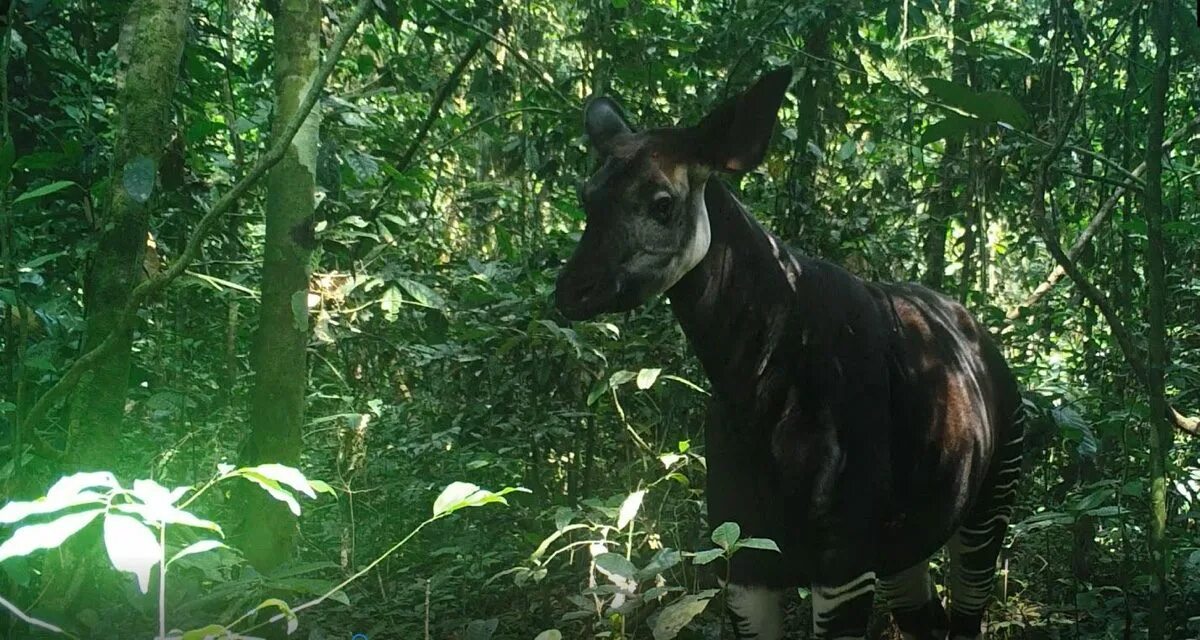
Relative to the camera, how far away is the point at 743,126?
10.0 feet

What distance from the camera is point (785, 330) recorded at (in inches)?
126

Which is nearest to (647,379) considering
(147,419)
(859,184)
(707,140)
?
(707,140)

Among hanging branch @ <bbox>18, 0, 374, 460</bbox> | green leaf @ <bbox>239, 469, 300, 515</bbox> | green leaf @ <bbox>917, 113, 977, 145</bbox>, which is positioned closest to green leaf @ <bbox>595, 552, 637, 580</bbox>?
green leaf @ <bbox>239, 469, 300, 515</bbox>

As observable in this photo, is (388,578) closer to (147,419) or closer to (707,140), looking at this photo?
(147,419)

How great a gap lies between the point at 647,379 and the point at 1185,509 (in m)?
2.69

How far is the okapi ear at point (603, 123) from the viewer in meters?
3.41

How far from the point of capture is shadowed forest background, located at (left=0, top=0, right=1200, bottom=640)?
2848 millimetres

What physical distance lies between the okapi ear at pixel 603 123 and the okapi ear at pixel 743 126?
0.36 metres

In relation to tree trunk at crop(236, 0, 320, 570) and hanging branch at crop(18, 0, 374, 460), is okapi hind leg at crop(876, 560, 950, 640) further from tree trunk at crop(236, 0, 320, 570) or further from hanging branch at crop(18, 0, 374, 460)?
hanging branch at crop(18, 0, 374, 460)

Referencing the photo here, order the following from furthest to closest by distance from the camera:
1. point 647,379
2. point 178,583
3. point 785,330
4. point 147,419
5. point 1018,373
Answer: point 147,419
point 1018,373
point 647,379
point 785,330
point 178,583

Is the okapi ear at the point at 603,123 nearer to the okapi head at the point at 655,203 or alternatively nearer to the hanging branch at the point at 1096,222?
the okapi head at the point at 655,203

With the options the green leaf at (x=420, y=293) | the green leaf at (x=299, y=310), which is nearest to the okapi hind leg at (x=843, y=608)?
the green leaf at (x=420, y=293)

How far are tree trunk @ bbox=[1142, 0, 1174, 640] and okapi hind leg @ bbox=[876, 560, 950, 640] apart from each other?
95 centimetres

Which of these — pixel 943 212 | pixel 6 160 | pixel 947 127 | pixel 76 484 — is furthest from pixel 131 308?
pixel 943 212
